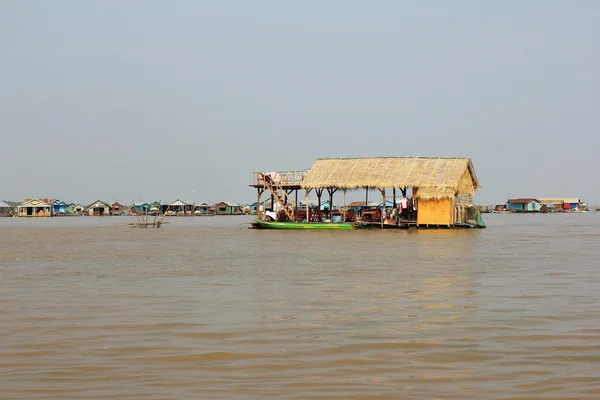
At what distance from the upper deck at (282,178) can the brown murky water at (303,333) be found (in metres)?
25.1

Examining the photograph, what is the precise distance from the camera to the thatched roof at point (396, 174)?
38.8 meters

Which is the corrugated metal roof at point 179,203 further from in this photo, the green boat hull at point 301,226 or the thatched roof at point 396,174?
the thatched roof at point 396,174

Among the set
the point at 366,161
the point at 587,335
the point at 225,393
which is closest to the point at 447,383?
the point at 225,393

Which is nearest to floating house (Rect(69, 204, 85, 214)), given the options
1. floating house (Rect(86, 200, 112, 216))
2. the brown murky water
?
floating house (Rect(86, 200, 112, 216))

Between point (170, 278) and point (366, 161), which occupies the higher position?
point (366, 161)

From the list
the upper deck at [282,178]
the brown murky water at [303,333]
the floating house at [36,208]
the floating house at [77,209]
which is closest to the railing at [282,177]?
the upper deck at [282,178]

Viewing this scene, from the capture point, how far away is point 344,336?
8.66 m

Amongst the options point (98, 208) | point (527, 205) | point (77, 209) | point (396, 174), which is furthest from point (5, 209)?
point (396, 174)

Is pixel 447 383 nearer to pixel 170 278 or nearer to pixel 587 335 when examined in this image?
pixel 587 335

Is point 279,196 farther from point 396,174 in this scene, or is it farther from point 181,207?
point 181,207

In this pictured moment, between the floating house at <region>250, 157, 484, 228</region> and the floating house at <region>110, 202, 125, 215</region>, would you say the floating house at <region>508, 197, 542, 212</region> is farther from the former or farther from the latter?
the floating house at <region>250, 157, 484, 228</region>

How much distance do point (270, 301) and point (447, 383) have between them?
5.76 metres

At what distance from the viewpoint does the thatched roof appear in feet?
127

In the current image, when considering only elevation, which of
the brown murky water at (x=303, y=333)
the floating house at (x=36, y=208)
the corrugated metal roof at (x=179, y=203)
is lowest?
the brown murky water at (x=303, y=333)
